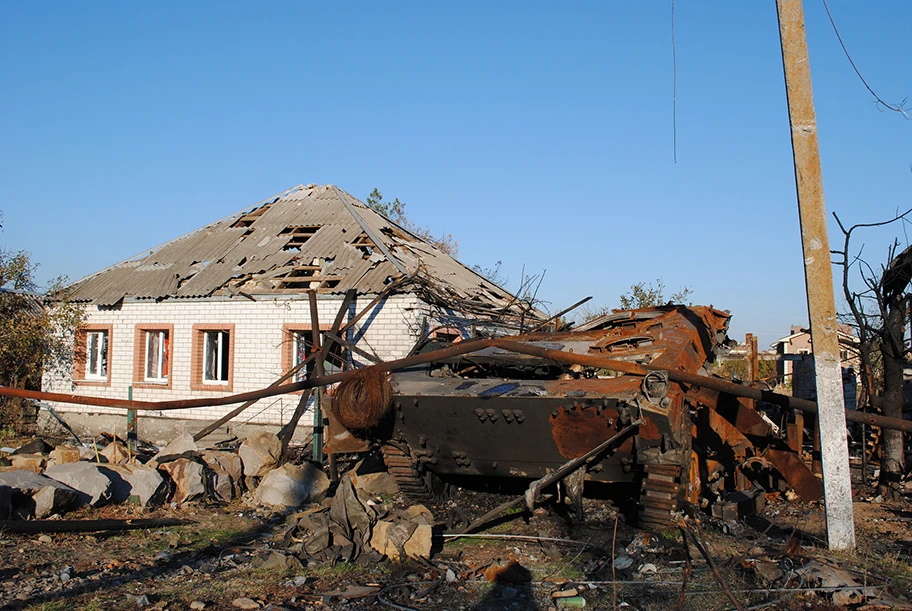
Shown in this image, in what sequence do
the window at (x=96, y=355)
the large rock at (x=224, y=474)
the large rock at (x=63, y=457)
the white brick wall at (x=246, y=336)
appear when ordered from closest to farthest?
the large rock at (x=63, y=457) → the large rock at (x=224, y=474) → the white brick wall at (x=246, y=336) → the window at (x=96, y=355)

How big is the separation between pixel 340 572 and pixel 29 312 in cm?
1259

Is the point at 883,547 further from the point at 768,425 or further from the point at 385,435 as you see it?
the point at 385,435

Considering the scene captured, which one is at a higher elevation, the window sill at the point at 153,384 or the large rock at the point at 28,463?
the window sill at the point at 153,384

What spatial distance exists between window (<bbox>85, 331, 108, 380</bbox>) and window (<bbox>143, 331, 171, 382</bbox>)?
1285 millimetres

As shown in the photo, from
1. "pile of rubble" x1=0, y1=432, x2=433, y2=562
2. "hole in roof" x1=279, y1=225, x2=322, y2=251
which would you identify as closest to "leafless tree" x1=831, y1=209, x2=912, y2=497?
"pile of rubble" x1=0, y1=432, x2=433, y2=562

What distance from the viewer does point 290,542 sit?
6141 mm

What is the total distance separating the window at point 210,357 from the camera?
13.9m

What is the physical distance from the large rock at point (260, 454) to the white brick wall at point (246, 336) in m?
2.84

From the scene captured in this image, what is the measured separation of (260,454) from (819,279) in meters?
6.58

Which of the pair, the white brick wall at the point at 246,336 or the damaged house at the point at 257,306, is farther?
the damaged house at the point at 257,306

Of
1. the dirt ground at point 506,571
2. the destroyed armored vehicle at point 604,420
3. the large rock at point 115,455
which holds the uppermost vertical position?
the destroyed armored vehicle at point 604,420

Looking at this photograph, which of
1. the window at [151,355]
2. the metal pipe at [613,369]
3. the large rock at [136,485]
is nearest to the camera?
the metal pipe at [613,369]

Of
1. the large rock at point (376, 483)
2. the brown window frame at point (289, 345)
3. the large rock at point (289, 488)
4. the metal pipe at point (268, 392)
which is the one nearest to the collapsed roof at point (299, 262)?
the brown window frame at point (289, 345)

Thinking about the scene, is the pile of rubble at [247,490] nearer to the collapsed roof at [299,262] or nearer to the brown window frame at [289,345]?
the brown window frame at [289,345]
